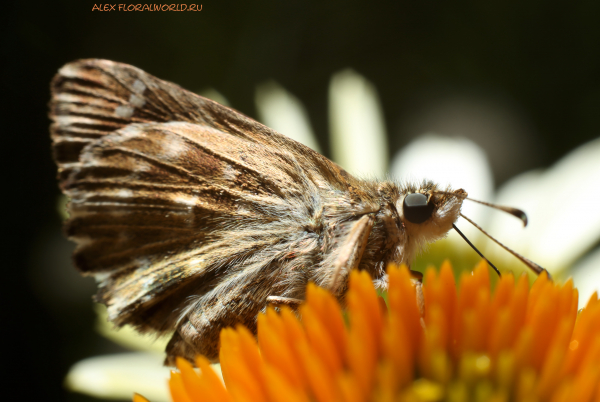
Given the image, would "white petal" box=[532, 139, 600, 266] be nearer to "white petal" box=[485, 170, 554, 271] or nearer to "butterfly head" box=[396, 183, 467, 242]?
"white petal" box=[485, 170, 554, 271]

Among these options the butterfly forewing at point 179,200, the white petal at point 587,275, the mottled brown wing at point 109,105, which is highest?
the mottled brown wing at point 109,105

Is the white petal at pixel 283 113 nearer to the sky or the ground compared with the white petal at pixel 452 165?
nearer to the sky

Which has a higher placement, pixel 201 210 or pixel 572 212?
pixel 201 210

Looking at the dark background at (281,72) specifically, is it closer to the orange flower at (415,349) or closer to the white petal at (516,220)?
the white petal at (516,220)

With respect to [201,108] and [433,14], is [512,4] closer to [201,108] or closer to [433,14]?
[433,14]

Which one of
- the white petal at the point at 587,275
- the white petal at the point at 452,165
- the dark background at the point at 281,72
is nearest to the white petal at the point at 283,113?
the dark background at the point at 281,72

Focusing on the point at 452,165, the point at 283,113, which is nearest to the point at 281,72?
the point at 283,113

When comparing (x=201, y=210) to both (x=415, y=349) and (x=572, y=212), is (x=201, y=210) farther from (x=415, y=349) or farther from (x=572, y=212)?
(x=572, y=212)
